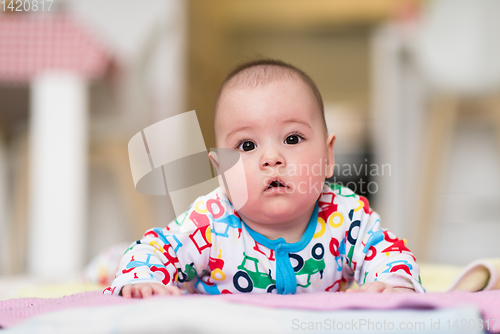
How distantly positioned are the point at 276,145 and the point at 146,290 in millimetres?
238

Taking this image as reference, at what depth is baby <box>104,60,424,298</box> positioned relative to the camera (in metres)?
0.60

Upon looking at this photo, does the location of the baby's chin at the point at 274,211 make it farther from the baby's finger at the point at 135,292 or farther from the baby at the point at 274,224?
the baby's finger at the point at 135,292

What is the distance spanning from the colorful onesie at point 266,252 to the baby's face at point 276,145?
0.12 feet

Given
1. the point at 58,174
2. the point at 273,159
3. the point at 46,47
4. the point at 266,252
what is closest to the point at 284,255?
the point at 266,252

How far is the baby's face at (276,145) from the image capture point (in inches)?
23.5

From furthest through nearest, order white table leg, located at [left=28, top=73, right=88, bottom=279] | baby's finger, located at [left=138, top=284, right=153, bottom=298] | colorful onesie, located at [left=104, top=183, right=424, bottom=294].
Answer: white table leg, located at [left=28, top=73, right=88, bottom=279], colorful onesie, located at [left=104, top=183, right=424, bottom=294], baby's finger, located at [left=138, top=284, right=153, bottom=298]

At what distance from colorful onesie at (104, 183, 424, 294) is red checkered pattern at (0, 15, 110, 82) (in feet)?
2.37

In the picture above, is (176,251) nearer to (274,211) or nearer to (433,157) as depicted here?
(274,211)

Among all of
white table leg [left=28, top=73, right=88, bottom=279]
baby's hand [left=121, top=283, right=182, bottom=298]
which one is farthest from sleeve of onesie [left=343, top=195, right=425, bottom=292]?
white table leg [left=28, top=73, right=88, bottom=279]

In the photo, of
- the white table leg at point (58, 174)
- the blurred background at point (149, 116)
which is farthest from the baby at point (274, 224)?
the white table leg at point (58, 174)

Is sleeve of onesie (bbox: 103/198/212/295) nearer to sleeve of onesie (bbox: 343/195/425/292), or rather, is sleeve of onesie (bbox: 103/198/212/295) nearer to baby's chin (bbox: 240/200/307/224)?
baby's chin (bbox: 240/200/307/224)

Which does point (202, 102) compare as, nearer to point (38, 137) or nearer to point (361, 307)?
point (38, 137)

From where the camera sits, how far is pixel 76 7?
2.21 metres

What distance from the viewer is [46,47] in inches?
48.0
